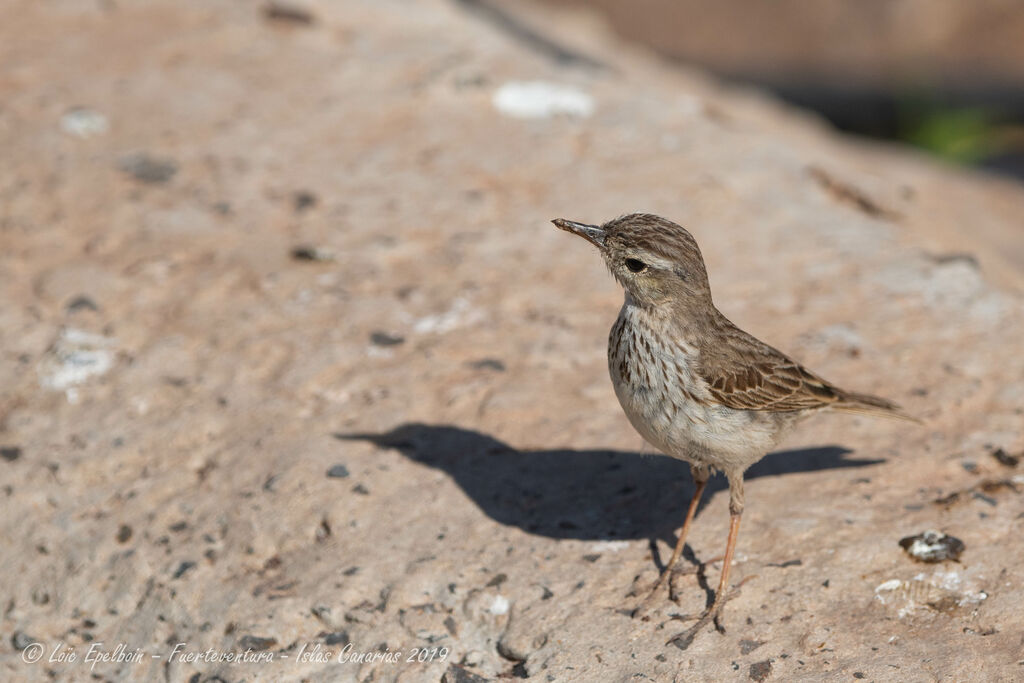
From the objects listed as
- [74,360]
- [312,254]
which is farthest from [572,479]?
[74,360]

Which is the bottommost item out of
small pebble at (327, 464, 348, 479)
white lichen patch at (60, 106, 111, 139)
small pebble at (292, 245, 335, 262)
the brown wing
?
white lichen patch at (60, 106, 111, 139)

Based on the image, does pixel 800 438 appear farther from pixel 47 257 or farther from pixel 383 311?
pixel 47 257

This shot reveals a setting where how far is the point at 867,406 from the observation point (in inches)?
190

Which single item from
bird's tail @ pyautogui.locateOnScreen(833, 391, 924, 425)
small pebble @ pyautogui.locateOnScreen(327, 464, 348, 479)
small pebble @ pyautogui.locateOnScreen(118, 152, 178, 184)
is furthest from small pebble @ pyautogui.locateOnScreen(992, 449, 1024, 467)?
small pebble @ pyautogui.locateOnScreen(118, 152, 178, 184)

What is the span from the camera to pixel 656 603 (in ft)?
14.4

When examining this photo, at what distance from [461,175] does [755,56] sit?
1365 cm

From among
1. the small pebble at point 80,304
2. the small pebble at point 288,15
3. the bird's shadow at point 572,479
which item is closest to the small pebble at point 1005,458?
the bird's shadow at point 572,479

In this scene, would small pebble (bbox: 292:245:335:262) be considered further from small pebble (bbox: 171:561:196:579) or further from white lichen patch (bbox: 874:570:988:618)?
white lichen patch (bbox: 874:570:988:618)

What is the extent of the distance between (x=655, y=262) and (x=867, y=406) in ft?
4.18

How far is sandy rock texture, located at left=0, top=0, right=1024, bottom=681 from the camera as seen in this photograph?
14.3 feet

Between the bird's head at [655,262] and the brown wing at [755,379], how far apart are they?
238mm

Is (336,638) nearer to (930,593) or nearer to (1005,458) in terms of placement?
(930,593)

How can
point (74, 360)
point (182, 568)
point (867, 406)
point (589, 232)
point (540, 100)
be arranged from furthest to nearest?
point (540, 100) → point (74, 360) → point (867, 406) → point (182, 568) → point (589, 232)

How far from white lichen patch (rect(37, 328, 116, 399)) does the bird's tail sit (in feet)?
12.8
